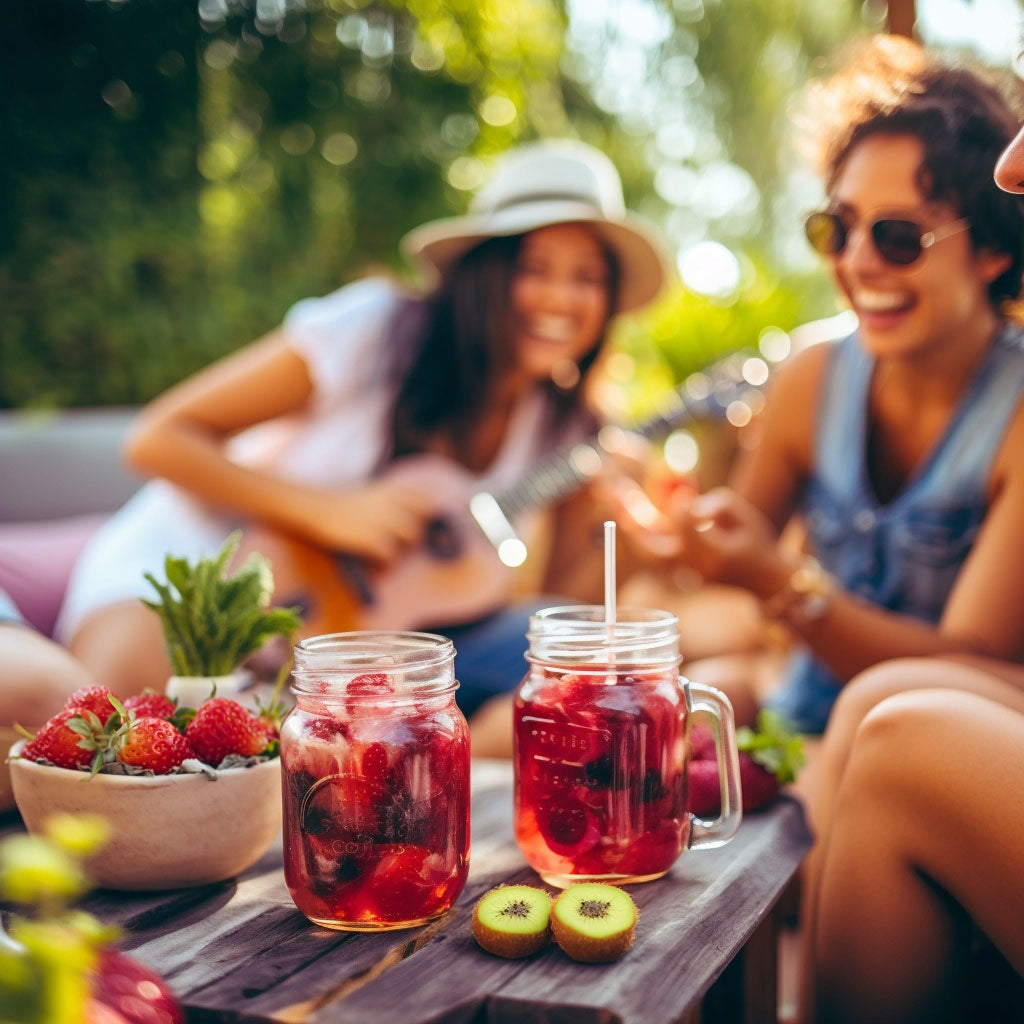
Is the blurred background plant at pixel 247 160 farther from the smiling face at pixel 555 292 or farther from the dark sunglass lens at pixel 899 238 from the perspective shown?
the dark sunglass lens at pixel 899 238

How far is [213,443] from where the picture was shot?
2662 mm

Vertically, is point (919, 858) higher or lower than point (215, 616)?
lower

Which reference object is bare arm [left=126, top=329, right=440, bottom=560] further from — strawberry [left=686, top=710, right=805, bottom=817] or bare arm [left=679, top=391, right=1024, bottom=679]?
strawberry [left=686, top=710, right=805, bottom=817]

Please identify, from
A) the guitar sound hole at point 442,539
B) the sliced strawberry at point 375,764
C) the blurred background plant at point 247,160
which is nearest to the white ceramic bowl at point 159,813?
the sliced strawberry at point 375,764

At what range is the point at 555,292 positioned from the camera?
2711mm

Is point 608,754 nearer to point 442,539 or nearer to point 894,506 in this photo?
point 894,506

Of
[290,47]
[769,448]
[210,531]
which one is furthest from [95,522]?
[290,47]

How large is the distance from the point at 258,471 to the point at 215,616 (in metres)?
1.35

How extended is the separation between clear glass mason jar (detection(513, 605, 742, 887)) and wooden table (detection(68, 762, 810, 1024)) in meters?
0.06

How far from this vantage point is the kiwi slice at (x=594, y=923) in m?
0.98

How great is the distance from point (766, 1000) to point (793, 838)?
0.23 metres

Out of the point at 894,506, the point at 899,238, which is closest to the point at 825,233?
the point at 899,238

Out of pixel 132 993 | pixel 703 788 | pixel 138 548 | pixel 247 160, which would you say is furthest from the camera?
pixel 247 160

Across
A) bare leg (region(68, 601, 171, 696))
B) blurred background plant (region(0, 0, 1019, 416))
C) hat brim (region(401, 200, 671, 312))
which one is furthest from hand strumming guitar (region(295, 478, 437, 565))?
blurred background plant (region(0, 0, 1019, 416))
